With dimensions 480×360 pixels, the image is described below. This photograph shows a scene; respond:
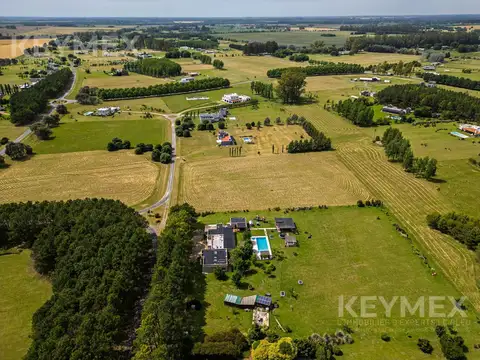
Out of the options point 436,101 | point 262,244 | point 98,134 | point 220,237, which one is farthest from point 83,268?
point 436,101

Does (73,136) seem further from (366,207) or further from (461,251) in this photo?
(461,251)

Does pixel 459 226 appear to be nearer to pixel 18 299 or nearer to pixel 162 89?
pixel 18 299

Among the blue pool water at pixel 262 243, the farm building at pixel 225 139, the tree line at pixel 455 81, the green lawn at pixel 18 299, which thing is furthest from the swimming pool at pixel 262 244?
the tree line at pixel 455 81

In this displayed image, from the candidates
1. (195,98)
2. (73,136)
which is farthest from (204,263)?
(195,98)

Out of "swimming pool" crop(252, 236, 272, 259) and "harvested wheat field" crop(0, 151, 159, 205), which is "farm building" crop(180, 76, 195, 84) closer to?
"harvested wheat field" crop(0, 151, 159, 205)

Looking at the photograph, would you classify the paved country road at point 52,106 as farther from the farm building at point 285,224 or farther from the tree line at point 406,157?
the tree line at point 406,157
